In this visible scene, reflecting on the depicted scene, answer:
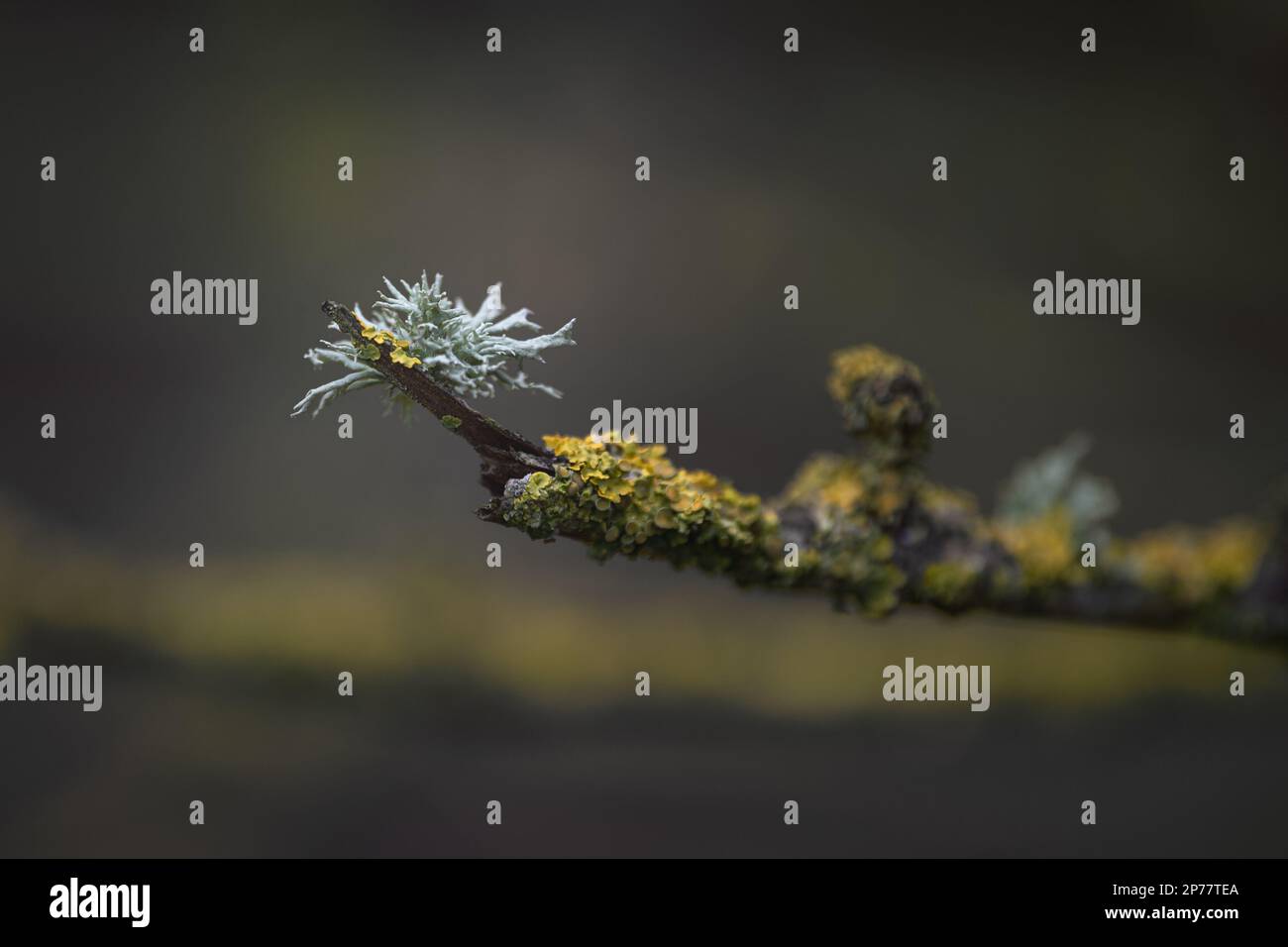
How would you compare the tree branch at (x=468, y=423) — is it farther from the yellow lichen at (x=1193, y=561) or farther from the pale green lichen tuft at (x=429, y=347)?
the yellow lichen at (x=1193, y=561)

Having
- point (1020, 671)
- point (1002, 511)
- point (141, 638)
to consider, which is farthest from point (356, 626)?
point (1020, 671)

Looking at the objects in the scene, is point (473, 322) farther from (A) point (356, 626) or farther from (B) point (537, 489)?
(A) point (356, 626)

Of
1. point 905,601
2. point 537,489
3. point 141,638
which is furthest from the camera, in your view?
point 141,638

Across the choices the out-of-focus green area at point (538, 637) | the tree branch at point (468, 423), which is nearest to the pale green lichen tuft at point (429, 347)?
the tree branch at point (468, 423)

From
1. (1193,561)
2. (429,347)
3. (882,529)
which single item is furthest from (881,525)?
(1193,561)

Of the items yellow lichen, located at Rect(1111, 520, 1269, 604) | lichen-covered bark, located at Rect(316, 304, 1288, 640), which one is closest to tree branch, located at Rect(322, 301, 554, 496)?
lichen-covered bark, located at Rect(316, 304, 1288, 640)

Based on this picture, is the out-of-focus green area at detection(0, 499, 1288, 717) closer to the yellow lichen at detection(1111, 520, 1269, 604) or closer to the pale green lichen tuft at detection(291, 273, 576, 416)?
the yellow lichen at detection(1111, 520, 1269, 604)
